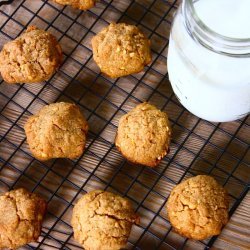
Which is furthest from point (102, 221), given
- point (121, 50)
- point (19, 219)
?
point (121, 50)

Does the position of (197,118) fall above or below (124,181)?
above

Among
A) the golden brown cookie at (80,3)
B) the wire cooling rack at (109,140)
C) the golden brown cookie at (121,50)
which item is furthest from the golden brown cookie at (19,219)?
the golden brown cookie at (80,3)

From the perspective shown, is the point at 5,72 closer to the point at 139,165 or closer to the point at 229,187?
the point at 139,165

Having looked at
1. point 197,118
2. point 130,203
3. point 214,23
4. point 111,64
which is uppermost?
point 214,23

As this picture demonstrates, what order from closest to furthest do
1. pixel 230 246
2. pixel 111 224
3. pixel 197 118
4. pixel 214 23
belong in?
pixel 214 23, pixel 111 224, pixel 230 246, pixel 197 118

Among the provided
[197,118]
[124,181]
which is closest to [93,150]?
[124,181]

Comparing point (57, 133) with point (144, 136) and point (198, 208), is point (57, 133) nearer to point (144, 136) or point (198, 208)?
point (144, 136)

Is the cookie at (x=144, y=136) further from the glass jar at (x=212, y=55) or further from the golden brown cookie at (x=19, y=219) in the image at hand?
the golden brown cookie at (x=19, y=219)

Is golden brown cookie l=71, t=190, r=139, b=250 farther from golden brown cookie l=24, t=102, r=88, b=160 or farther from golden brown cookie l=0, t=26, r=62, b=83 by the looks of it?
golden brown cookie l=0, t=26, r=62, b=83
